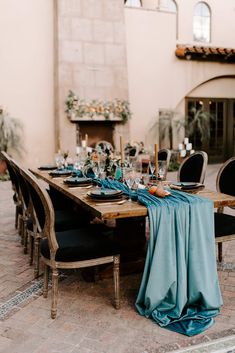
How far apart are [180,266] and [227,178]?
4.44 feet

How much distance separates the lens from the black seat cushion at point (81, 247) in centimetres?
252

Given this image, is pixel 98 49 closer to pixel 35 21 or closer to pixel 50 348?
pixel 35 21

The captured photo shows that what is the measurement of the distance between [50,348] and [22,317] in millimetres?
436

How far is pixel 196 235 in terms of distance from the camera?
8.31 ft

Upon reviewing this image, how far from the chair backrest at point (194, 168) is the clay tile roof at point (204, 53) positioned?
7.22 m

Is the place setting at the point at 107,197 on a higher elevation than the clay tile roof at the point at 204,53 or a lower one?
lower

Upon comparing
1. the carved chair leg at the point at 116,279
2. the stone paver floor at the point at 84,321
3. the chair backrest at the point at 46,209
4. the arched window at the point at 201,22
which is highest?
the arched window at the point at 201,22

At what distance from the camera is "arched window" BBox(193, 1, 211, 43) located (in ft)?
37.5

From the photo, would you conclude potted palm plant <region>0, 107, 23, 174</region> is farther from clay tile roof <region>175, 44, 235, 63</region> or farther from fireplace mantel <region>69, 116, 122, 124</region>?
clay tile roof <region>175, 44, 235, 63</region>

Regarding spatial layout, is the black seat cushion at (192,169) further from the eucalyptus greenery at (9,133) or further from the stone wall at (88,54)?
the stone wall at (88,54)

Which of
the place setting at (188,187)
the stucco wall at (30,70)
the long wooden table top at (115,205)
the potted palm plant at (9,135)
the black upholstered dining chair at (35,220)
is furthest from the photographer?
the stucco wall at (30,70)

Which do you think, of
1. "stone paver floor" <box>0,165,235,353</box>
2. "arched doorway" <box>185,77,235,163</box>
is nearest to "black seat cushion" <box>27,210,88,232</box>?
"stone paver floor" <box>0,165,235,353</box>

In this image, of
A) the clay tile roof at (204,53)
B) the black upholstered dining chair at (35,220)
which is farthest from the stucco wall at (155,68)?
the black upholstered dining chair at (35,220)

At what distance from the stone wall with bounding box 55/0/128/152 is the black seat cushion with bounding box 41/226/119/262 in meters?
6.63
